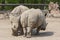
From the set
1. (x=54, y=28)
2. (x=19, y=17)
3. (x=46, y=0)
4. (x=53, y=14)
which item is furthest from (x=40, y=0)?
(x=19, y=17)

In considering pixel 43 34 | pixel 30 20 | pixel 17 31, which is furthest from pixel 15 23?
pixel 43 34

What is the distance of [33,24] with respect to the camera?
7527mm

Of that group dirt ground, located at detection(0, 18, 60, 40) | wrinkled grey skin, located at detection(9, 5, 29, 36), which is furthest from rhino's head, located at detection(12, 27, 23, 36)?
dirt ground, located at detection(0, 18, 60, 40)

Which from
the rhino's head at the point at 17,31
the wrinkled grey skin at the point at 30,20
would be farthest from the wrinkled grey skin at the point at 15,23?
the wrinkled grey skin at the point at 30,20

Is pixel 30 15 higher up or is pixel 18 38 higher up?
pixel 30 15

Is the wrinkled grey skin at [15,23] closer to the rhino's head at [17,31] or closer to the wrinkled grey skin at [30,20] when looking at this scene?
the rhino's head at [17,31]

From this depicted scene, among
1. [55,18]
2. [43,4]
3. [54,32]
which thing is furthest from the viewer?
[43,4]

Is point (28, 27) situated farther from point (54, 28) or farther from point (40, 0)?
point (40, 0)

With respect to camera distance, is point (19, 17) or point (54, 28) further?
point (54, 28)

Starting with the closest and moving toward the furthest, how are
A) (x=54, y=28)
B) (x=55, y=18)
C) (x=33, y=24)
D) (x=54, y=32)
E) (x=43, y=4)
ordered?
1. (x=33, y=24)
2. (x=54, y=32)
3. (x=54, y=28)
4. (x=55, y=18)
5. (x=43, y=4)

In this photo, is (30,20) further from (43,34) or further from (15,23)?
(43,34)

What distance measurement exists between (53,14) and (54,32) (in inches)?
151

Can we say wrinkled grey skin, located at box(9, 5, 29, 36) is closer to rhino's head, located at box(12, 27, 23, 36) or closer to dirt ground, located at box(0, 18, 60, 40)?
rhino's head, located at box(12, 27, 23, 36)

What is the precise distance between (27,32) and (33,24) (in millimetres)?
297
